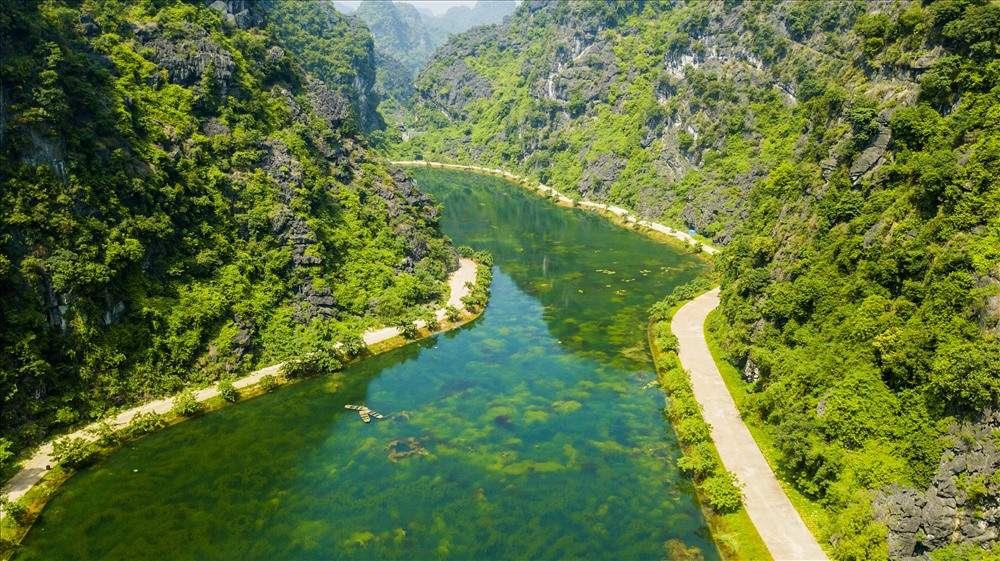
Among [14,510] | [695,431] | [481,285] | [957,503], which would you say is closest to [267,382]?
[14,510]

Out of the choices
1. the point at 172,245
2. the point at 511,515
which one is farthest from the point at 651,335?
the point at 172,245

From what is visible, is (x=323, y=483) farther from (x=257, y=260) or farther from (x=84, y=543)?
(x=257, y=260)

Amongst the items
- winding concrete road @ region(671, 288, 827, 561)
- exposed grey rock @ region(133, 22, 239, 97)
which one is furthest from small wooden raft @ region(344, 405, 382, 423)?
exposed grey rock @ region(133, 22, 239, 97)

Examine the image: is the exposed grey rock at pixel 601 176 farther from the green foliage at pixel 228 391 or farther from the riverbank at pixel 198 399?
the green foliage at pixel 228 391

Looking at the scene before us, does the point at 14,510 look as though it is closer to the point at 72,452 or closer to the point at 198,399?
the point at 72,452

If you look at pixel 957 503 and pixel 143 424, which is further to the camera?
pixel 143 424
